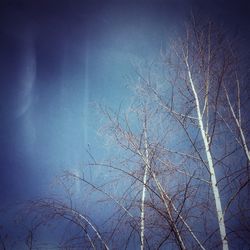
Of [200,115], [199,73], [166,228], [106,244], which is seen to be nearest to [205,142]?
[200,115]

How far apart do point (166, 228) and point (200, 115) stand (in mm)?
2809

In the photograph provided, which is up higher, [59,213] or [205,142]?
[205,142]

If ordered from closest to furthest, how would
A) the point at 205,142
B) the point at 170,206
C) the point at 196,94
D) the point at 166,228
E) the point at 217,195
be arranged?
the point at 170,206 < the point at 166,228 < the point at 217,195 < the point at 205,142 < the point at 196,94

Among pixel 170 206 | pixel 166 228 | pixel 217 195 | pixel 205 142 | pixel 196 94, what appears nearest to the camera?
pixel 170 206

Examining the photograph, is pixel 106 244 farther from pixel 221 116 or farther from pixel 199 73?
pixel 199 73

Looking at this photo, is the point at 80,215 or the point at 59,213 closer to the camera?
the point at 59,213

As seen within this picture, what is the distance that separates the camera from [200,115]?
6574mm

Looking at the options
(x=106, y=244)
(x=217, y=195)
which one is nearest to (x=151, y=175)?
(x=217, y=195)

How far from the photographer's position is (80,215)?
6305 millimetres

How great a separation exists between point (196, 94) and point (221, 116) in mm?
869

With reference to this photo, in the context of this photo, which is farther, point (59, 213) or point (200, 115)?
point (200, 115)

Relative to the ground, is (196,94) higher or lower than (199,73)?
lower

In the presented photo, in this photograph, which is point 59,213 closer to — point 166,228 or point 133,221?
point 133,221

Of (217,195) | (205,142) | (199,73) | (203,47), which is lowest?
(217,195)
